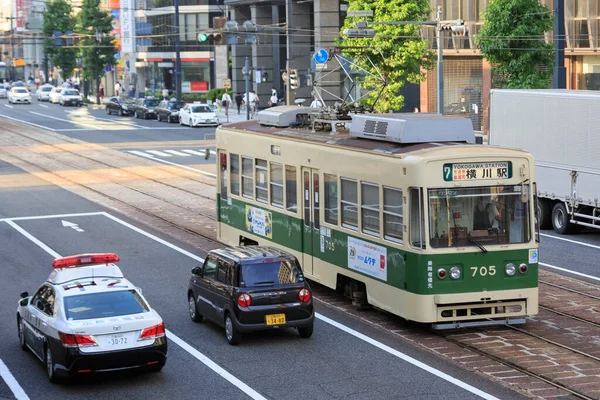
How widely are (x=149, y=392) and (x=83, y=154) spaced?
40.6 m

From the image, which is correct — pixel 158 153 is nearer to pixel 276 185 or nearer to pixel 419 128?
pixel 276 185

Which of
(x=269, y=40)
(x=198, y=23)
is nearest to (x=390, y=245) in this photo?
(x=269, y=40)

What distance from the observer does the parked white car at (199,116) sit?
7106 centimetres

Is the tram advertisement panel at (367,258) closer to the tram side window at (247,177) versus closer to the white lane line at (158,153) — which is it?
the tram side window at (247,177)

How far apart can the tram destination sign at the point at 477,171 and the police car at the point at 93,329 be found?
211 inches

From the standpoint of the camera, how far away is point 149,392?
50.8 ft

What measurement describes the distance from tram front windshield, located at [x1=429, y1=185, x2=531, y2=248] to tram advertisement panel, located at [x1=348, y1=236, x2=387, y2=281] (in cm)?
130

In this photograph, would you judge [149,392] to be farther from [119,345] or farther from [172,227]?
[172,227]

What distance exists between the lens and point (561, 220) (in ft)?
97.0

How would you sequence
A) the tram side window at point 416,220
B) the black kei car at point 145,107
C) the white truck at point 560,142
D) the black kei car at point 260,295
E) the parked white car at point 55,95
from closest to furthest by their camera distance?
the black kei car at point 260,295, the tram side window at point 416,220, the white truck at point 560,142, the black kei car at point 145,107, the parked white car at point 55,95

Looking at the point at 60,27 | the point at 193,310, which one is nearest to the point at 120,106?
the point at 60,27

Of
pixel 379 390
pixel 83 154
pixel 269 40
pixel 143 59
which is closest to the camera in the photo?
pixel 379 390

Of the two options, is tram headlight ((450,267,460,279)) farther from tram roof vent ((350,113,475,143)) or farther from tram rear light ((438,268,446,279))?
tram roof vent ((350,113,475,143))

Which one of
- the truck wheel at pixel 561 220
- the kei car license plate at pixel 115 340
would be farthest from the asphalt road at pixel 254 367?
the truck wheel at pixel 561 220
